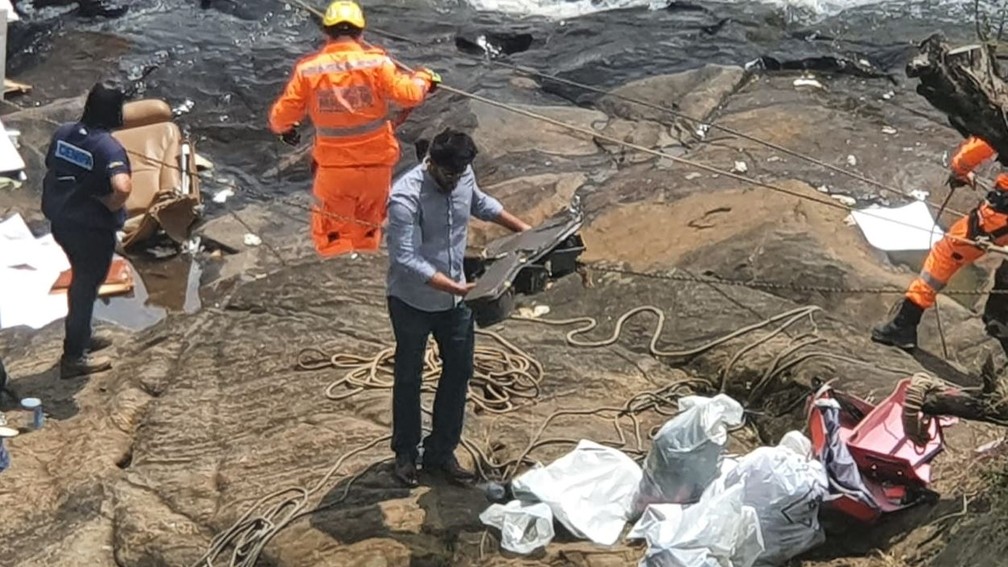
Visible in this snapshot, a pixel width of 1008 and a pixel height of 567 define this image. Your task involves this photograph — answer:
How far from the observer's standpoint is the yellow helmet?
6.67 metres

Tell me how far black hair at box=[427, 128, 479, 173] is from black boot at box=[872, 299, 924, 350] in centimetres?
297

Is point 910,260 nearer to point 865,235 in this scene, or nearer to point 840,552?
point 865,235

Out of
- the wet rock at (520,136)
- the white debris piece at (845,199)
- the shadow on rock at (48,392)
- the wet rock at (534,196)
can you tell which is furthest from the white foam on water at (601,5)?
the shadow on rock at (48,392)

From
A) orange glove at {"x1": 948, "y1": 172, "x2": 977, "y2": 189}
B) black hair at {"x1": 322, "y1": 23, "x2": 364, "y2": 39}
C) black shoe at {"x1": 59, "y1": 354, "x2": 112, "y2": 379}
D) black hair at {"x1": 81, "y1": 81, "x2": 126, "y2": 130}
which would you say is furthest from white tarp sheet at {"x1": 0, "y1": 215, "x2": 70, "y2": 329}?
orange glove at {"x1": 948, "y1": 172, "x2": 977, "y2": 189}

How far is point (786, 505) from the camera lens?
5.00 metres

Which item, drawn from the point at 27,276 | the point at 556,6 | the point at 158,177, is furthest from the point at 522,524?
the point at 556,6

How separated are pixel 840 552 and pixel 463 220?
6.19 feet

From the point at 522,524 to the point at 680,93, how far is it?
717 cm

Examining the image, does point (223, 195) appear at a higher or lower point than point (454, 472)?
lower

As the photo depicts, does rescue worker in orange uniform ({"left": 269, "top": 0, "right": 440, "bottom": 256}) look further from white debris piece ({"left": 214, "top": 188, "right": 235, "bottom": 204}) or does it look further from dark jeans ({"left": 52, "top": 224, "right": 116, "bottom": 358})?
white debris piece ({"left": 214, "top": 188, "right": 235, "bottom": 204})

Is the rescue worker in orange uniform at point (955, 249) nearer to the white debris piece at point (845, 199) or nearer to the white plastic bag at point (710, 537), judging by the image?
the white debris piece at point (845, 199)

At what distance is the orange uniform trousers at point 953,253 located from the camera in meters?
6.57

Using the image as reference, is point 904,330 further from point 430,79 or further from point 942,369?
point 430,79

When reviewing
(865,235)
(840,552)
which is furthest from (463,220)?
(865,235)
